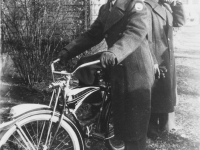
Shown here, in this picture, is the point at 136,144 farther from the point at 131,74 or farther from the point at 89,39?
the point at 89,39

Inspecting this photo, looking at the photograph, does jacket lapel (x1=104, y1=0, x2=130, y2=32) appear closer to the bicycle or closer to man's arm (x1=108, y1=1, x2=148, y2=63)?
man's arm (x1=108, y1=1, x2=148, y2=63)

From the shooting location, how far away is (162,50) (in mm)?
3547

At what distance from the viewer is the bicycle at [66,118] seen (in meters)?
2.47

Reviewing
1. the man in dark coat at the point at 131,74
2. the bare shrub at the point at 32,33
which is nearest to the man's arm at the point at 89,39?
the man in dark coat at the point at 131,74

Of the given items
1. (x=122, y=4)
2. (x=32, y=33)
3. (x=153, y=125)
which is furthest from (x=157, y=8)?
(x=32, y=33)

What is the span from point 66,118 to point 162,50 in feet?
5.10

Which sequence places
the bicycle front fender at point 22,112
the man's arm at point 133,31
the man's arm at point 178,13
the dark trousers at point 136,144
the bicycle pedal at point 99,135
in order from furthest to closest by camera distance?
the man's arm at point 178,13 → the bicycle pedal at point 99,135 → the dark trousers at point 136,144 → the man's arm at point 133,31 → the bicycle front fender at point 22,112

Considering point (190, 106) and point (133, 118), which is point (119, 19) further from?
point (190, 106)

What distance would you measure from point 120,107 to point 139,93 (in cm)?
23

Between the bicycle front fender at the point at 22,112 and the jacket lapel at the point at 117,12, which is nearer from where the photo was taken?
the bicycle front fender at the point at 22,112

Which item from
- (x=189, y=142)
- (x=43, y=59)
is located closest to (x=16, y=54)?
(x=43, y=59)

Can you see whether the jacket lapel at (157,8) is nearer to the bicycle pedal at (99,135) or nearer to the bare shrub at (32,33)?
the bicycle pedal at (99,135)

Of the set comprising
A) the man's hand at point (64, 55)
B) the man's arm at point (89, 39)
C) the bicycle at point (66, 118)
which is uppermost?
the man's arm at point (89, 39)

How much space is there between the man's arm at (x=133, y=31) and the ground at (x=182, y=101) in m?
1.57
